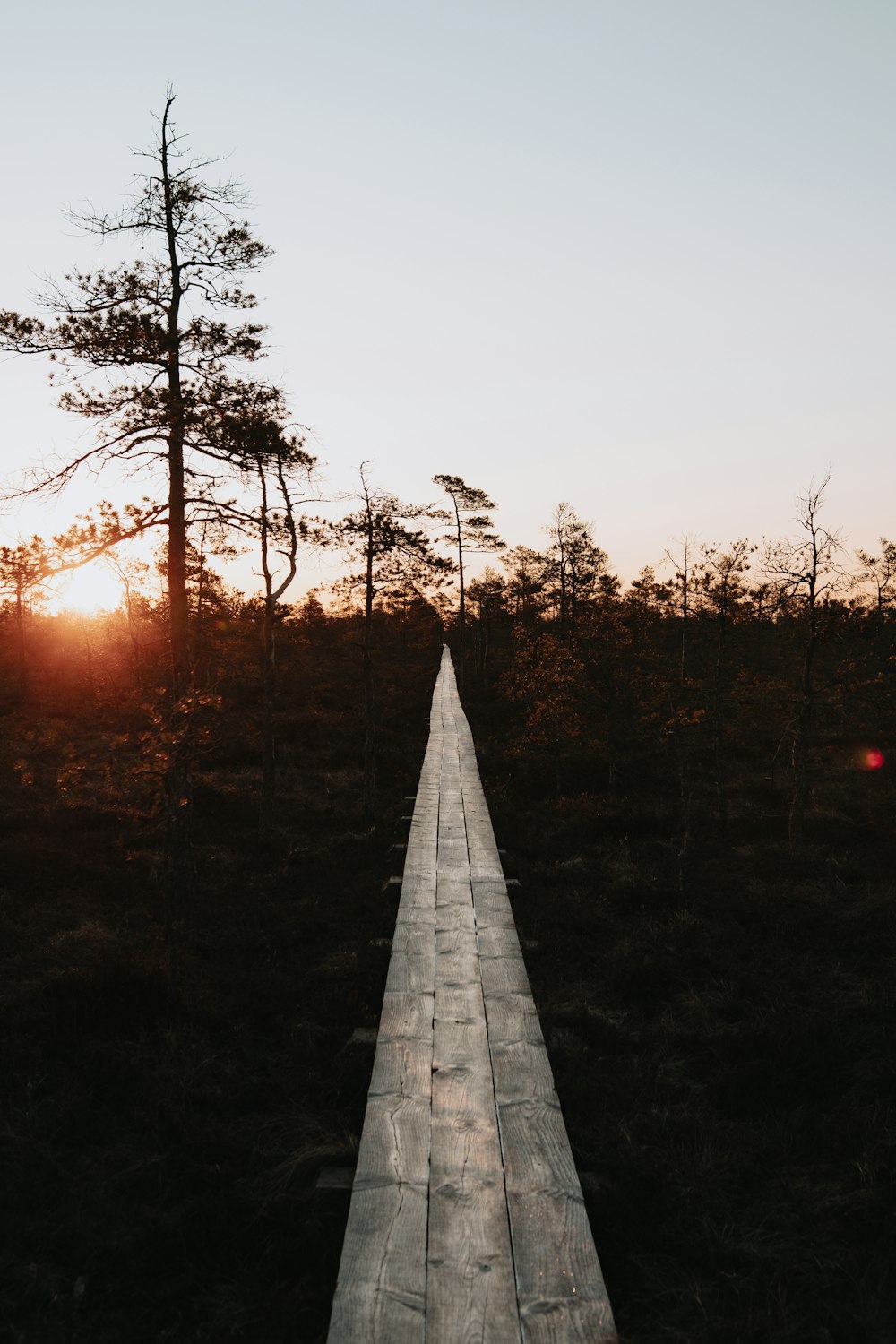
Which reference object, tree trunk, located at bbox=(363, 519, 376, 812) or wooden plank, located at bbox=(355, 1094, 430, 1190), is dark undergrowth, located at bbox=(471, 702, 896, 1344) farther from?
tree trunk, located at bbox=(363, 519, 376, 812)

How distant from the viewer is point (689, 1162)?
4.90 metres

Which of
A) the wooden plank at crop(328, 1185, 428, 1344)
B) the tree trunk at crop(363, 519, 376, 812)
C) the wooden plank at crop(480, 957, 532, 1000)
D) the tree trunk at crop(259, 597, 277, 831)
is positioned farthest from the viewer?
the tree trunk at crop(363, 519, 376, 812)

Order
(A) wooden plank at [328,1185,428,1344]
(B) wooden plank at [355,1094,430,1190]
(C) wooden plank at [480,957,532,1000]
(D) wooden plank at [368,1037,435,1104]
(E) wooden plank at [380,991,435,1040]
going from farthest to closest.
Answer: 1. (C) wooden plank at [480,957,532,1000]
2. (E) wooden plank at [380,991,435,1040]
3. (D) wooden plank at [368,1037,435,1104]
4. (B) wooden plank at [355,1094,430,1190]
5. (A) wooden plank at [328,1185,428,1344]

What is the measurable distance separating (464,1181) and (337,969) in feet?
13.9

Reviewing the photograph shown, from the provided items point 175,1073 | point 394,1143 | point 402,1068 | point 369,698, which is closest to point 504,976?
point 402,1068

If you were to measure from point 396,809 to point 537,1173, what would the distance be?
13.0 metres

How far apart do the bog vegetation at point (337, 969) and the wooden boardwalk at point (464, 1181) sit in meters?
0.31

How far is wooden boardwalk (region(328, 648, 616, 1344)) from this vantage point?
3.42 metres

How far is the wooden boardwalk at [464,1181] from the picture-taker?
135 inches

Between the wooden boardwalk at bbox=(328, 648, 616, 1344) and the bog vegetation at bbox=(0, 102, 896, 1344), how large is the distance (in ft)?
1.02

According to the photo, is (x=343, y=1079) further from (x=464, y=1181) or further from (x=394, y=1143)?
(x=464, y=1181)

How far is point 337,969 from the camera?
830cm

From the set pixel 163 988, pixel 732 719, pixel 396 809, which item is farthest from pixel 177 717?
pixel 732 719

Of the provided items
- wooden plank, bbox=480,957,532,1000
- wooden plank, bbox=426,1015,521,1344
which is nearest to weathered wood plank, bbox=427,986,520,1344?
wooden plank, bbox=426,1015,521,1344
